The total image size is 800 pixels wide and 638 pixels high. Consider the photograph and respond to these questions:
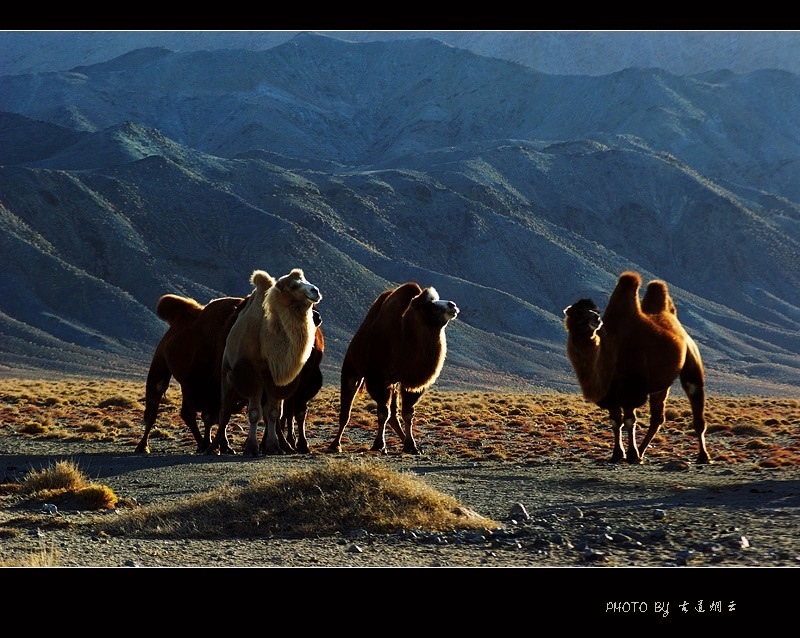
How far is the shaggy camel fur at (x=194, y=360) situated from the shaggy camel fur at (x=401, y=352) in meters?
2.19

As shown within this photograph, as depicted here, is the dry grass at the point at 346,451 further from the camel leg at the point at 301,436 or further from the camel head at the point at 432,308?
the camel head at the point at 432,308

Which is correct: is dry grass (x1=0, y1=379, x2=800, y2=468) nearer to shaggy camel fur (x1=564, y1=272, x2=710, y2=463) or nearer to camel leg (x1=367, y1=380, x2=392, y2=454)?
camel leg (x1=367, y1=380, x2=392, y2=454)

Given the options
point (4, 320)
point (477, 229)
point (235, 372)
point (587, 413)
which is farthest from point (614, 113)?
point (235, 372)

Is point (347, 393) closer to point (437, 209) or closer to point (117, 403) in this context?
point (117, 403)

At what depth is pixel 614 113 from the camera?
604 ft

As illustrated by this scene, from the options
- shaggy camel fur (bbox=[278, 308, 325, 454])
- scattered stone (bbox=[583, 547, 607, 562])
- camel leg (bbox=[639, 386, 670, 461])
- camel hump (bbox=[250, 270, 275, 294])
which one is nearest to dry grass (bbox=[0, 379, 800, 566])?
camel leg (bbox=[639, 386, 670, 461])

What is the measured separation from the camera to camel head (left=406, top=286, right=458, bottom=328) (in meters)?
16.7

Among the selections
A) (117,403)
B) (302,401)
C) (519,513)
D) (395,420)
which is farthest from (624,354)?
(117,403)

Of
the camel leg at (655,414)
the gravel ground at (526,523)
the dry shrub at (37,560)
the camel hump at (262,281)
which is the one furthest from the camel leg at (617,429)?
the dry shrub at (37,560)

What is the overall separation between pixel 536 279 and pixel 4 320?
194 ft

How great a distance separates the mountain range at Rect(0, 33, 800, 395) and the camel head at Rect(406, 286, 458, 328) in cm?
6792

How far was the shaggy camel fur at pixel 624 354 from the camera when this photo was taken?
1552cm

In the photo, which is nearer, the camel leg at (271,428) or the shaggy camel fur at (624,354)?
the shaggy camel fur at (624,354)

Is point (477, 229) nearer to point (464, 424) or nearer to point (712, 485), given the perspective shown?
point (464, 424)
